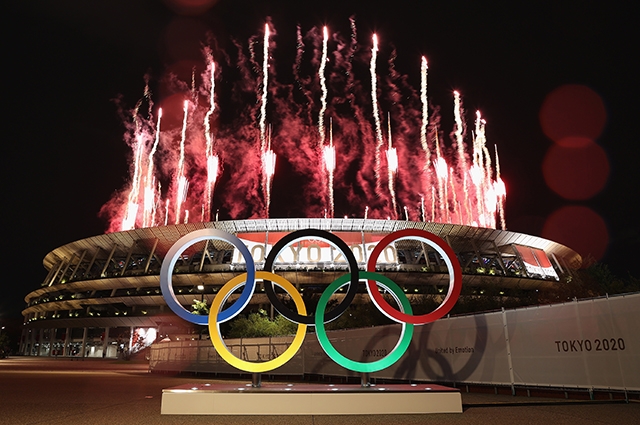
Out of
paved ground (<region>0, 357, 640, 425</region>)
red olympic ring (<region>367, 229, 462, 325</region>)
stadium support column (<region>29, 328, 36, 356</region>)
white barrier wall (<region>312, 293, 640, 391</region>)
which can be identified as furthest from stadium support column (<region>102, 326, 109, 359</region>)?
red olympic ring (<region>367, 229, 462, 325</region>)

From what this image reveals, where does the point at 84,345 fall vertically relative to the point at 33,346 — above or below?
above

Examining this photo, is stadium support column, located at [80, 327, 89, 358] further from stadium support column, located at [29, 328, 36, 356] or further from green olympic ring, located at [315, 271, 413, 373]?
green olympic ring, located at [315, 271, 413, 373]

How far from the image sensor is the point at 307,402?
10695 millimetres

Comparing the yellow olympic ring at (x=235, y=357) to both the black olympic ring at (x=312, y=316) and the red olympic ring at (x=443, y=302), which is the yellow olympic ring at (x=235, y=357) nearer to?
the black olympic ring at (x=312, y=316)

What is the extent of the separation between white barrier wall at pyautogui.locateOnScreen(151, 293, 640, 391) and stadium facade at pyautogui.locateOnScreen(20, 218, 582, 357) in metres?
34.7

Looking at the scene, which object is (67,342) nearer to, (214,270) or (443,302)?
(214,270)

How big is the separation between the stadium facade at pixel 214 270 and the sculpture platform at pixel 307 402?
142 feet

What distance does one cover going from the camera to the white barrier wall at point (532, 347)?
12.0 metres

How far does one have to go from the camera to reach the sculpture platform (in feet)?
34.6

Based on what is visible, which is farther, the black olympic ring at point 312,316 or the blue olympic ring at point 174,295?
the blue olympic ring at point 174,295

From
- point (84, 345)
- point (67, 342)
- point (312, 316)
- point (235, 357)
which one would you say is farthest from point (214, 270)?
point (235, 357)

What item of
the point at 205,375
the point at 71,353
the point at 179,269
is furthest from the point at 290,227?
the point at 71,353

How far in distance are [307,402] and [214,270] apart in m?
49.4

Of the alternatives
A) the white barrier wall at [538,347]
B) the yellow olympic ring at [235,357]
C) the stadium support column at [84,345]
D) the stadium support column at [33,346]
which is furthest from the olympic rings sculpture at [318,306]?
the stadium support column at [33,346]
